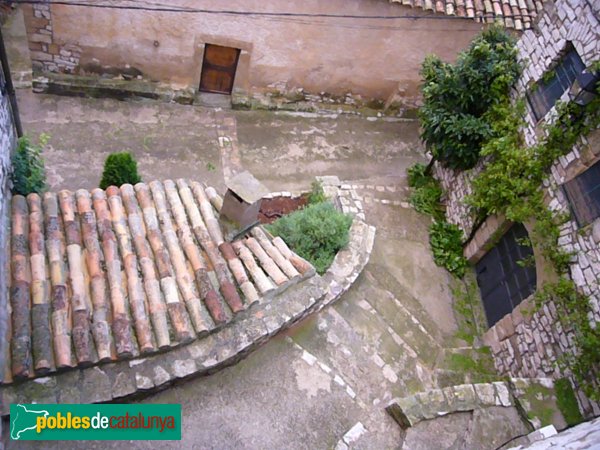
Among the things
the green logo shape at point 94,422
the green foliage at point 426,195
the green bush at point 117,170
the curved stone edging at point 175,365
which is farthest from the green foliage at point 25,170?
the green foliage at point 426,195

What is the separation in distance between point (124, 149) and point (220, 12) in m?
3.21

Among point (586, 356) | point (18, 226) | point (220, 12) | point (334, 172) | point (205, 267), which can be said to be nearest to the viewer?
point (18, 226)

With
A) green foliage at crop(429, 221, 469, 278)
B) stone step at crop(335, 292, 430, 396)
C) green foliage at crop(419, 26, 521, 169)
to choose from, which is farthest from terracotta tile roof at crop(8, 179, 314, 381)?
green foliage at crop(419, 26, 521, 169)

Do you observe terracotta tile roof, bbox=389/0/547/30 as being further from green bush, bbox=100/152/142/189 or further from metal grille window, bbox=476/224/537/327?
green bush, bbox=100/152/142/189

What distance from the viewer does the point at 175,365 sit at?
18.6 feet

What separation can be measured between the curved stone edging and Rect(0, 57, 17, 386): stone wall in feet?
1.55

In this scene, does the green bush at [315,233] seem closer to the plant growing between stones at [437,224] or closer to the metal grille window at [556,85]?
the plant growing between stones at [437,224]

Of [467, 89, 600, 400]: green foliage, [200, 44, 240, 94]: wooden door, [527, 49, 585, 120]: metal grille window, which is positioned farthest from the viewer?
[200, 44, 240, 94]: wooden door

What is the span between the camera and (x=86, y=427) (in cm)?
539

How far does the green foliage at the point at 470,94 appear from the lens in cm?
899

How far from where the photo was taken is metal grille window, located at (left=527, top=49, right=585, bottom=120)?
24.9ft

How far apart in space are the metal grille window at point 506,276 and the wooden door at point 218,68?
21.1 ft

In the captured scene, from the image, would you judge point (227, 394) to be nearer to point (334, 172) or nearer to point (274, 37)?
point (334, 172)

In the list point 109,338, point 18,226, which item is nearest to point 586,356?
point 109,338
